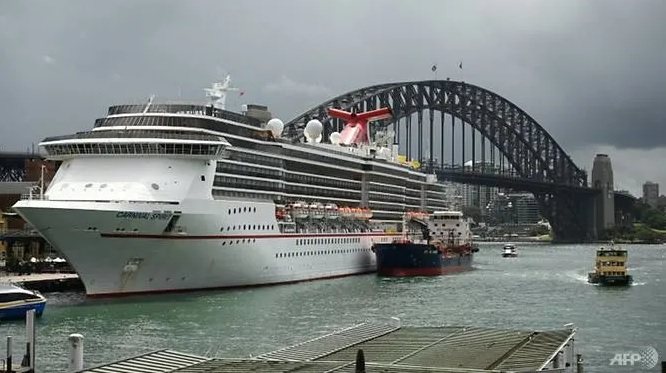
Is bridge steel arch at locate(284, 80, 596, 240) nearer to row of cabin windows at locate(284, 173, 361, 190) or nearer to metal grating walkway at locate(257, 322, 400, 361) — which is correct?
row of cabin windows at locate(284, 173, 361, 190)

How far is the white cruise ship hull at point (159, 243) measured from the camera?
40438 mm

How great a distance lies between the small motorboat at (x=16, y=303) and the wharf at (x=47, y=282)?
12351 millimetres

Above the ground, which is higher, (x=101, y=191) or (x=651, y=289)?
(x=101, y=191)

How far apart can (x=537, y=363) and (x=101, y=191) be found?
30.2 m

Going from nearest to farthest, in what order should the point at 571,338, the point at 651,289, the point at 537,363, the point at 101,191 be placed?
1. the point at 537,363
2. the point at 571,338
3. the point at 101,191
4. the point at 651,289

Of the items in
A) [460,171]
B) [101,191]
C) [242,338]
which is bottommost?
[242,338]

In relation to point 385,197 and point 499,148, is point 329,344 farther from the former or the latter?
point 499,148

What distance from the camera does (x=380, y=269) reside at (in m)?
64.2

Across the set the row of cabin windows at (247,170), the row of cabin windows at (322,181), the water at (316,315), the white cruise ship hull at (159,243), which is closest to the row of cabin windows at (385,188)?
the row of cabin windows at (322,181)

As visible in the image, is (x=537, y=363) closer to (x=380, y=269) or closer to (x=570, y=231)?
(x=380, y=269)

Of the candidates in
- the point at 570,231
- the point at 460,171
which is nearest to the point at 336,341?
the point at 460,171

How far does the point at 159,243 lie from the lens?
137 feet

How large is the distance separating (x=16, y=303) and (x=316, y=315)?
11.9m

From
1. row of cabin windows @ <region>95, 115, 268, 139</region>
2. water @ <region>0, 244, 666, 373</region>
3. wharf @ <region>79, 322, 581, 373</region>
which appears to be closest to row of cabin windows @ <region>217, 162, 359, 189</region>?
row of cabin windows @ <region>95, 115, 268, 139</region>
